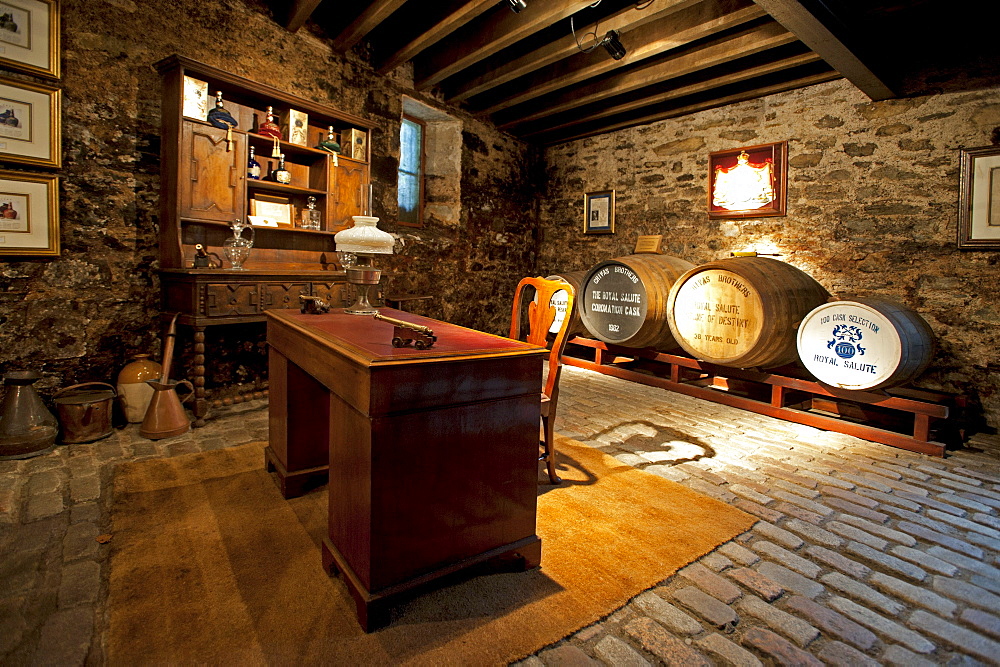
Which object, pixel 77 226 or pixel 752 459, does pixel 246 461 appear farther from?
pixel 752 459

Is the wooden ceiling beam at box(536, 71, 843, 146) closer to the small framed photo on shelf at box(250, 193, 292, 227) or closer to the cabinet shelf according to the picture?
the cabinet shelf

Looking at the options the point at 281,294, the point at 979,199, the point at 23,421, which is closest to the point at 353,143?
the point at 281,294

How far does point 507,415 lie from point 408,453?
1.11 ft

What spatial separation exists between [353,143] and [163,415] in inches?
102

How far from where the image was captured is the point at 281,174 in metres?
3.83

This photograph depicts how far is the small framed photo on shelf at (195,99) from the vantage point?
328 cm

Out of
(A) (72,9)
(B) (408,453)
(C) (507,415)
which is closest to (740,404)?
(C) (507,415)

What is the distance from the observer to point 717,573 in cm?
172

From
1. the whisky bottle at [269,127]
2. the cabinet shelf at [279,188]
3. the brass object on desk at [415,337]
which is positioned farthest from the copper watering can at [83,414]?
the brass object on desk at [415,337]

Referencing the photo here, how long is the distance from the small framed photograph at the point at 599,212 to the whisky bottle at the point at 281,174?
3.55 m

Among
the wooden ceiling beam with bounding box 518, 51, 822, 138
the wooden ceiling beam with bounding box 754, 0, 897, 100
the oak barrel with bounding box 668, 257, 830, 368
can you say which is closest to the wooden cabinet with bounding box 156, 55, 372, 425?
the wooden ceiling beam with bounding box 518, 51, 822, 138

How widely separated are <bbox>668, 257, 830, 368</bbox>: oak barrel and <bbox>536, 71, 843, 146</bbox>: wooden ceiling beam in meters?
1.68

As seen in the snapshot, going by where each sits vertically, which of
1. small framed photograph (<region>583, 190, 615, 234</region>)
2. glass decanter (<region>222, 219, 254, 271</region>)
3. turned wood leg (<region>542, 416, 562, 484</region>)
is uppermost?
small framed photograph (<region>583, 190, 615, 234</region>)

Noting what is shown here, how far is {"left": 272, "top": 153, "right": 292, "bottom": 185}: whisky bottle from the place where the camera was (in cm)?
383
